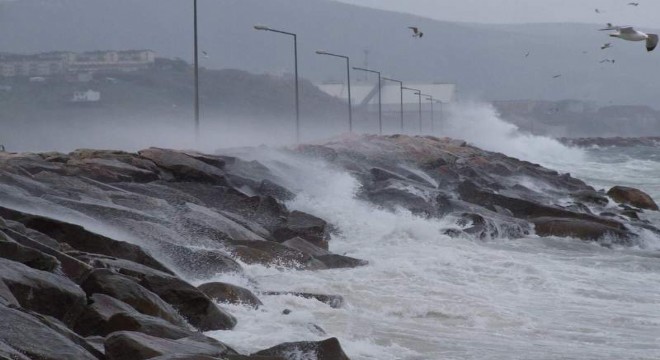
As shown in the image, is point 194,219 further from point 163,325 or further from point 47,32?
point 47,32

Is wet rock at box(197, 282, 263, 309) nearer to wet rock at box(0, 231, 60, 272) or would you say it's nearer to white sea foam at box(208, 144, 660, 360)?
white sea foam at box(208, 144, 660, 360)

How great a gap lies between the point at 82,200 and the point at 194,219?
5.38 ft

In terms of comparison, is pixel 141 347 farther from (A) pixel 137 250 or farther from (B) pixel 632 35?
(B) pixel 632 35

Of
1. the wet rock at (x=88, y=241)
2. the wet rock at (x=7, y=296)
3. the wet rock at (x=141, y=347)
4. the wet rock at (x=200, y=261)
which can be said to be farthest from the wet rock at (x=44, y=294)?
the wet rock at (x=200, y=261)

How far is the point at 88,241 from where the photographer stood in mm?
12953

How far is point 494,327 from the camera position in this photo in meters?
13.2

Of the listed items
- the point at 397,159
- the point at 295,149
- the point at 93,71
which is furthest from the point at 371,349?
the point at 93,71

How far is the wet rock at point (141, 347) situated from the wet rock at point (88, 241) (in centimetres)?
423

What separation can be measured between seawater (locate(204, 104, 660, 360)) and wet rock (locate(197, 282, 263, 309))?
0.15 metres

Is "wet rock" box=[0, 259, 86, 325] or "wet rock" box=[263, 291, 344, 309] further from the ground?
"wet rock" box=[0, 259, 86, 325]

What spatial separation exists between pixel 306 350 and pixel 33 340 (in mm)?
2390

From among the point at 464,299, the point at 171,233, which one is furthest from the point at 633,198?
the point at 171,233

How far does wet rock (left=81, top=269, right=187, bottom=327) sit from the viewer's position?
1019 cm

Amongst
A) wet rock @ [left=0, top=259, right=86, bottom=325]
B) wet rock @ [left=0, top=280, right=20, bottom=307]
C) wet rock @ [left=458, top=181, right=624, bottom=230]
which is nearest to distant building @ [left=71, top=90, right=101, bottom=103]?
wet rock @ [left=458, top=181, right=624, bottom=230]
